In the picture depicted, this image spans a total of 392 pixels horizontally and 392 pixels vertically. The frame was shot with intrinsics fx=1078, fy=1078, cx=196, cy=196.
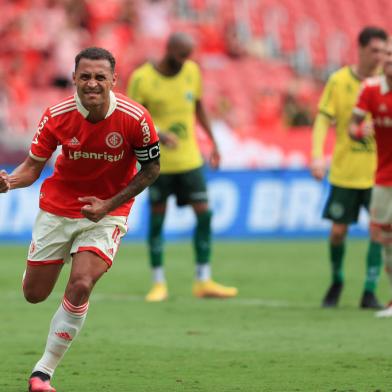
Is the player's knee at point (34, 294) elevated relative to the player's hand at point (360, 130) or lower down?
lower down

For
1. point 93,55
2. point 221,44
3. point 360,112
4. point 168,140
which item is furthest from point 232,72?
point 93,55

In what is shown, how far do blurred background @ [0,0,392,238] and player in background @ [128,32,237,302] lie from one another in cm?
554

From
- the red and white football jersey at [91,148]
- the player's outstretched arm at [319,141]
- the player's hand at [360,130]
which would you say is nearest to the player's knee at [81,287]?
the red and white football jersey at [91,148]

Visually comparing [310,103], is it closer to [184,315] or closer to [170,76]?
[170,76]

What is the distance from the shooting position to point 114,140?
20.0 feet

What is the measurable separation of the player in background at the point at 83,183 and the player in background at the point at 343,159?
152 inches

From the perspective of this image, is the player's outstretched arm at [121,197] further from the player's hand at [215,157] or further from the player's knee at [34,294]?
the player's hand at [215,157]

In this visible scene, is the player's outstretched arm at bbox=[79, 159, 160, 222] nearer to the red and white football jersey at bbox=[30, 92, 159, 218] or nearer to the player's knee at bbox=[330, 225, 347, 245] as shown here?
the red and white football jersey at bbox=[30, 92, 159, 218]

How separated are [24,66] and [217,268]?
767 cm

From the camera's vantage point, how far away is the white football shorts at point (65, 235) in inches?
244

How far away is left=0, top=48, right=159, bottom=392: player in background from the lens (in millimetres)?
5953

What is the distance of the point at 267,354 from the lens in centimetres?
714

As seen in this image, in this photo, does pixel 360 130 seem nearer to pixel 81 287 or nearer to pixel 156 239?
pixel 156 239

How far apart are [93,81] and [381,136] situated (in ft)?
12.3
